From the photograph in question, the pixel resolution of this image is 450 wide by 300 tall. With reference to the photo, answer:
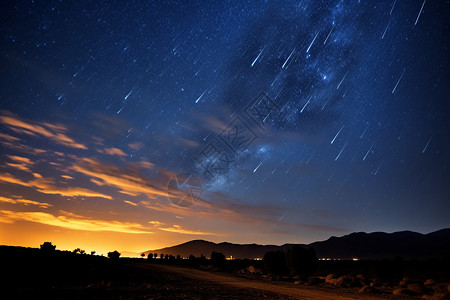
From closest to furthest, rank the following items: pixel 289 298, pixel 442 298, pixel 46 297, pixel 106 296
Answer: pixel 46 297 → pixel 106 296 → pixel 289 298 → pixel 442 298

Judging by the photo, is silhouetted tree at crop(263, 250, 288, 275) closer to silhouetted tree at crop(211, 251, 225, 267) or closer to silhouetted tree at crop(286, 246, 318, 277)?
silhouetted tree at crop(286, 246, 318, 277)

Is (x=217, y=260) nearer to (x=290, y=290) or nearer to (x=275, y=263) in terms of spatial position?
(x=275, y=263)

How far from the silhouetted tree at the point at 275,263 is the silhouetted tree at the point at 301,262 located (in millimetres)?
1936

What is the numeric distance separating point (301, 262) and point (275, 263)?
578cm

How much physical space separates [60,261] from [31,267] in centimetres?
562

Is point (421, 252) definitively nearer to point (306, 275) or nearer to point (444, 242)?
point (444, 242)

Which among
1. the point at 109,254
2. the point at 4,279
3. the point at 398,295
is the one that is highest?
the point at 109,254

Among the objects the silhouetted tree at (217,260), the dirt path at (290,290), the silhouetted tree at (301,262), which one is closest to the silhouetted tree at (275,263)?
the silhouetted tree at (301,262)

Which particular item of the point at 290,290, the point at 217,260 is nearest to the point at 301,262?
the point at 290,290

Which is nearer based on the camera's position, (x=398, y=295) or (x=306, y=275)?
(x=398, y=295)

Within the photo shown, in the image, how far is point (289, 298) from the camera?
1822 centimetres

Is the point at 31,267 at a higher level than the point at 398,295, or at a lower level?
higher

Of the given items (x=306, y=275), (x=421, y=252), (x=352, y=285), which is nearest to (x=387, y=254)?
(x=421, y=252)

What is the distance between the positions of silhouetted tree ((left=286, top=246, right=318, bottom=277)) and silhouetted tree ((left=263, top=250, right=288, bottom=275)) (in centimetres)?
194
